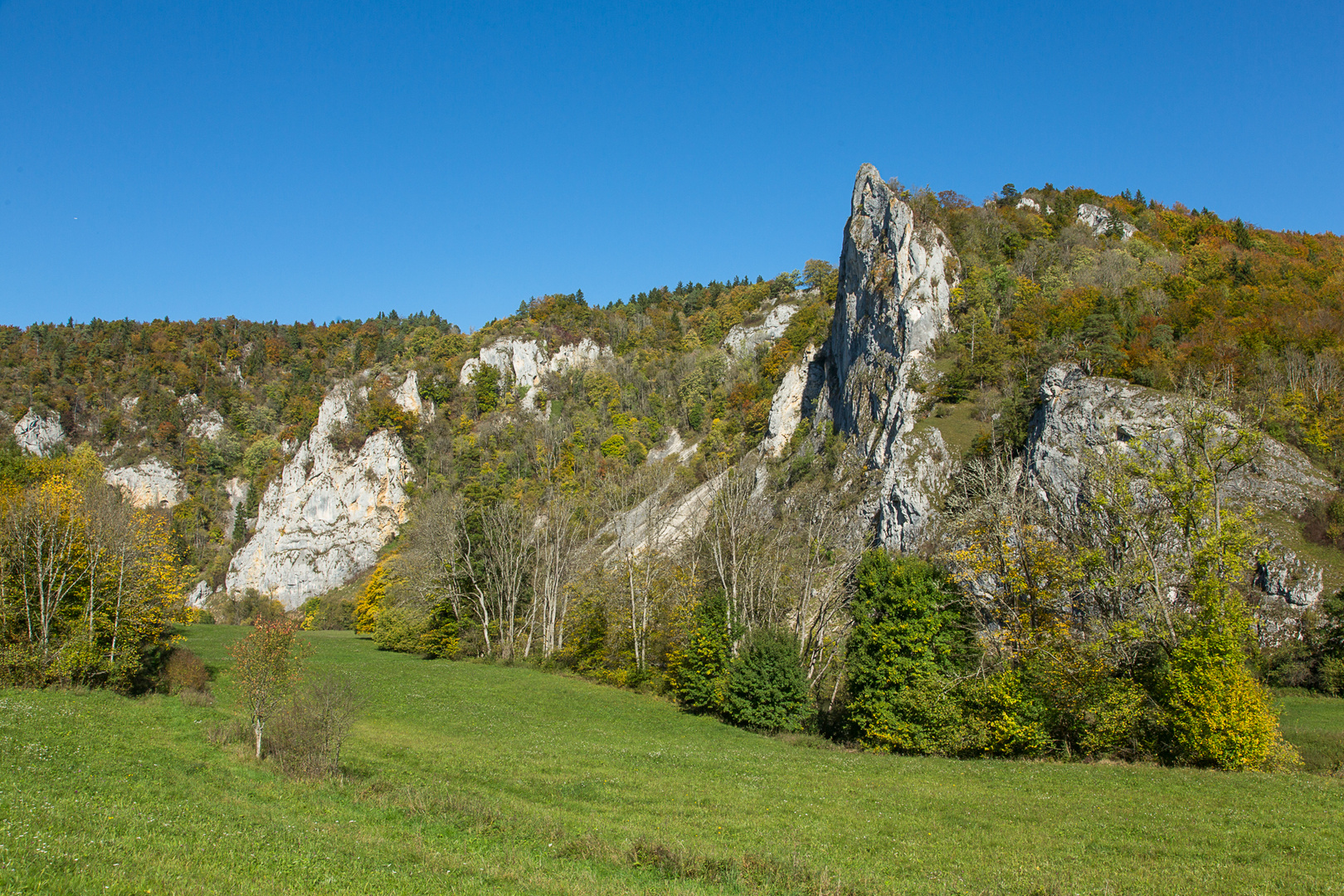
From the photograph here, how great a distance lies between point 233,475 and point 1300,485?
134229 mm

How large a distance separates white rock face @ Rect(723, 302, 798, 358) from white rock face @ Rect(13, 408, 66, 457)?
112 meters

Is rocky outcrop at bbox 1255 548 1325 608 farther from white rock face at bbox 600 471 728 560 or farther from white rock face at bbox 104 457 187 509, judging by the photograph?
white rock face at bbox 104 457 187 509

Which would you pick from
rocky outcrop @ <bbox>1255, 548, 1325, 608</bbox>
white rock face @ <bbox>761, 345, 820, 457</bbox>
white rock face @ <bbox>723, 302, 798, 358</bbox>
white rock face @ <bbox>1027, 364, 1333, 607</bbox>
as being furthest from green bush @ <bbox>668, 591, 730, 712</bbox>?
white rock face @ <bbox>723, 302, 798, 358</bbox>

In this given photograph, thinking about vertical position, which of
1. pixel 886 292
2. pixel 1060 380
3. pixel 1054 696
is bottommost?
pixel 1054 696

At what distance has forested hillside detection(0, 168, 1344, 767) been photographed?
23141 millimetres

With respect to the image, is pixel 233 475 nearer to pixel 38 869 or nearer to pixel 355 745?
pixel 355 745

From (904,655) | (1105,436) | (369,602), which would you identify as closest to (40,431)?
(369,602)

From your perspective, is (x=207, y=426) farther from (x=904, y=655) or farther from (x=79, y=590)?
(x=904, y=655)

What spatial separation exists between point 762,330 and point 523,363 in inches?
1741

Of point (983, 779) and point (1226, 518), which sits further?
point (1226, 518)

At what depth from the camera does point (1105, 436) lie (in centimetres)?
4241

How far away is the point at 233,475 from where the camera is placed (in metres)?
116

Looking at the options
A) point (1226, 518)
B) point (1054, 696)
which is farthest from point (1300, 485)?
point (1054, 696)

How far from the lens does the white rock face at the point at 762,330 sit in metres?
122
